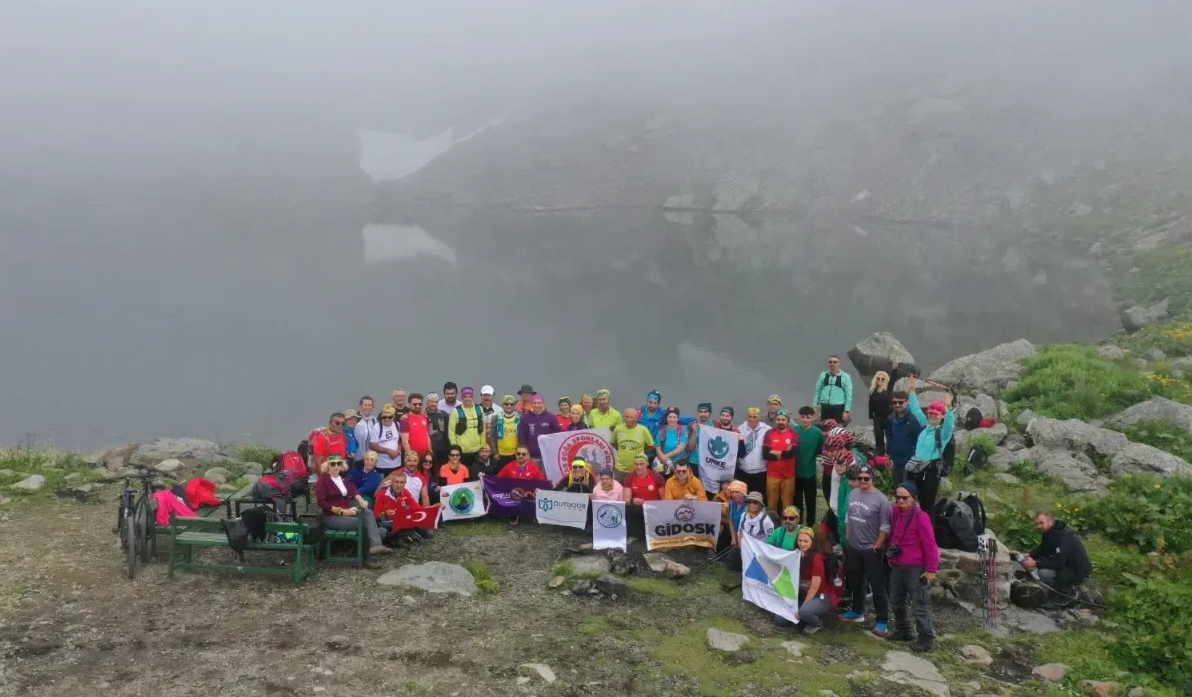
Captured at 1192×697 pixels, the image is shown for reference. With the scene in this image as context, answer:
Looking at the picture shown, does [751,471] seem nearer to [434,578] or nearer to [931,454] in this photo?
[931,454]

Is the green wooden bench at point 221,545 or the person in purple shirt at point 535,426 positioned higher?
the person in purple shirt at point 535,426

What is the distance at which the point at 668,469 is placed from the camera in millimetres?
13469

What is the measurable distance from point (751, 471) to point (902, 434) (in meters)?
2.46

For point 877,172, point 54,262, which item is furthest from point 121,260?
point 877,172

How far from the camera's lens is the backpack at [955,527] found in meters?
10.8

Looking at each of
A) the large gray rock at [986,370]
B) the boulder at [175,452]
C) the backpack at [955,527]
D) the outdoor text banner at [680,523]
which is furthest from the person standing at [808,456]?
the large gray rock at [986,370]

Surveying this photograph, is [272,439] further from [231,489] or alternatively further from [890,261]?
[890,261]

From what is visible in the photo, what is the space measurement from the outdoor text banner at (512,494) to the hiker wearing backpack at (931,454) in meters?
5.88

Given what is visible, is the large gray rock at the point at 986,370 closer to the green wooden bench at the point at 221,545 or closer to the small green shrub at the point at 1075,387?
the small green shrub at the point at 1075,387

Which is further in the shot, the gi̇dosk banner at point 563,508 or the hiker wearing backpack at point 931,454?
the gi̇dosk banner at point 563,508

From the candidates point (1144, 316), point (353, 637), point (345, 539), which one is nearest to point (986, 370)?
point (1144, 316)

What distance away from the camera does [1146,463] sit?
1442 centimetres

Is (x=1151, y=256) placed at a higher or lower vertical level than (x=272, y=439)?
higher

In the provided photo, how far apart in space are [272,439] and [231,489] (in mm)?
11325
